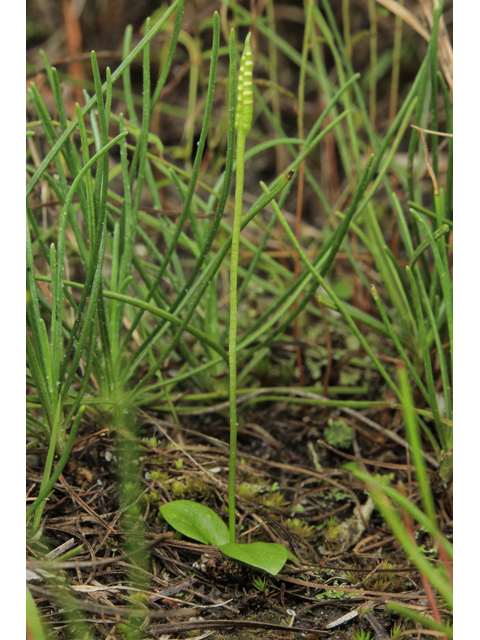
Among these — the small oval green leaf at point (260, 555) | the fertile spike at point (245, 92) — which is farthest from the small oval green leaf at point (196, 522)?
the fertile spike at point (245, 92)

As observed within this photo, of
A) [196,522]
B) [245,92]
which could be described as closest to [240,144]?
[245,92]

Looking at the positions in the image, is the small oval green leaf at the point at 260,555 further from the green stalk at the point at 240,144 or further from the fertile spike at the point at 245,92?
the fertile spike at the point at 245,92

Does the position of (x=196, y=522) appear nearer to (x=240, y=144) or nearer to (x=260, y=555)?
(x=260, y=555)

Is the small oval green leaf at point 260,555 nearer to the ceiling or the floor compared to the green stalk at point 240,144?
nearer to the floor

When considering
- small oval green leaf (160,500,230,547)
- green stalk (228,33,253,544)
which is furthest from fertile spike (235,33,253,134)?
small oval green leaf (160,500,230,547)

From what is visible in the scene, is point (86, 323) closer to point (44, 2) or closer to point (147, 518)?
point (147, 518)
